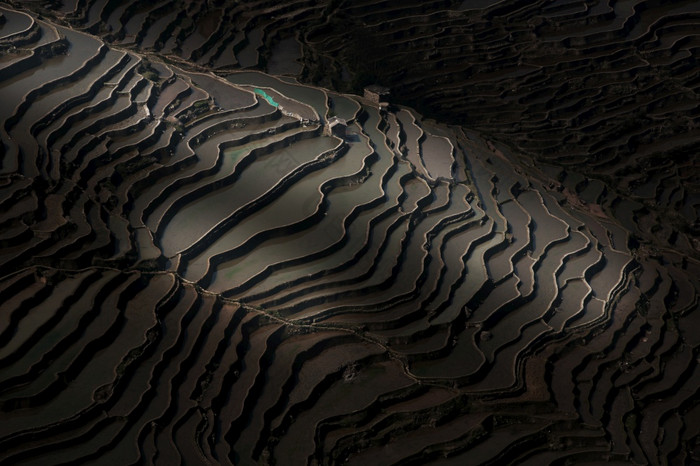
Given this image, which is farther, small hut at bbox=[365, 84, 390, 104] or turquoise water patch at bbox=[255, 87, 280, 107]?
small hut at bbox=[365, 84, 390, 104]

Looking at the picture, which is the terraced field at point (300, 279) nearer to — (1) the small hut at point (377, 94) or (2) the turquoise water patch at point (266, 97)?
(2) the turquoise water patch at point (266, 97)

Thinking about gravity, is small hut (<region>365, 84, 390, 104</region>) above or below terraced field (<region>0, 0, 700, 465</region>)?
above

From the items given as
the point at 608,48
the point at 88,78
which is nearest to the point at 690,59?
the point at 608,48

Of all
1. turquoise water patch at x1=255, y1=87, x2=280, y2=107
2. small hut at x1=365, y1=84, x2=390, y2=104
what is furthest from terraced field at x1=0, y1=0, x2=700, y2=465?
small hut at x1=365, y1=84, x2=390, y2=104

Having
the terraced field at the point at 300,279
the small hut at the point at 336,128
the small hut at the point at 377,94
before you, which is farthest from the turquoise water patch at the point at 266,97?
the small hut at the point at 377,94

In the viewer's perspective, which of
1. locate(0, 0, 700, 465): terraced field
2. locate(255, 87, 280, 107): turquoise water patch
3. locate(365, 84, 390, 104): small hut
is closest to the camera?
locate(0, 0, 700, 465): terraced field

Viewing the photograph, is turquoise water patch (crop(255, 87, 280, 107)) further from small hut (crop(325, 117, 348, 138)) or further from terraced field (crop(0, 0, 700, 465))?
small hut (crop(325, 117, 348, 138))

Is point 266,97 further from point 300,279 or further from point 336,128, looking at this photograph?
point 300,279
